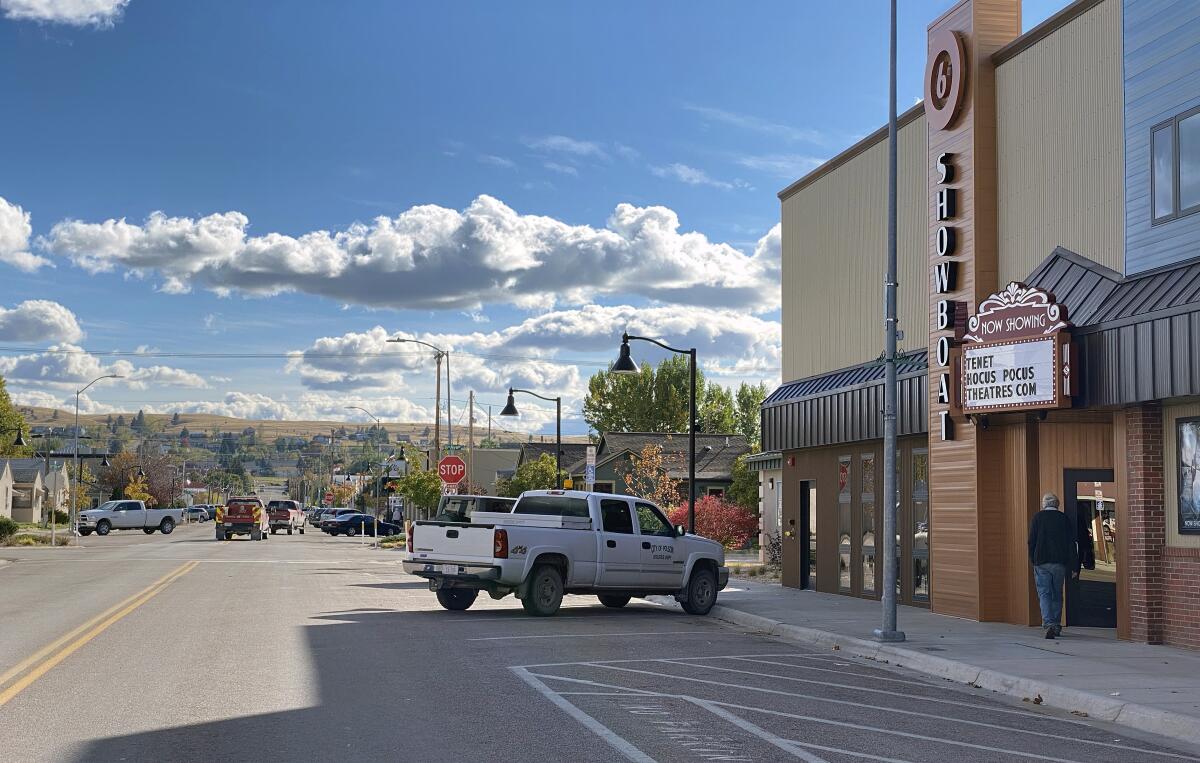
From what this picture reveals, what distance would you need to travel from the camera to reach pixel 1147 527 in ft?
51.7

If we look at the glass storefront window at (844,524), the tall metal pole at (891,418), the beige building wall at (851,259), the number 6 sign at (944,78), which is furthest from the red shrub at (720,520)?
the tall metal pole at (891,418)

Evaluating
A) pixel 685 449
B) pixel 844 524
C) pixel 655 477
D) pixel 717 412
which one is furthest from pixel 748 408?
pixel 844 524

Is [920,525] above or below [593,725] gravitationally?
above

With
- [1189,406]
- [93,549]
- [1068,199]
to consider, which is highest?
[1068,199]

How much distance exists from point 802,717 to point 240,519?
5333 cm

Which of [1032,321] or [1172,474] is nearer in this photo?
[1172,474]

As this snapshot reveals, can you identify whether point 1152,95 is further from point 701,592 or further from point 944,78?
point 701,592

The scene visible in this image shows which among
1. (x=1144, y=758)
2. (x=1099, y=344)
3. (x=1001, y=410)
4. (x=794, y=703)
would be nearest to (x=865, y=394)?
(x=1001, y=410)

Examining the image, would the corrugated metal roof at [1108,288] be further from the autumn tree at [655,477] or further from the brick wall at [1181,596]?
the autumn tree at [655,477]

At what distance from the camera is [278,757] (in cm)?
816

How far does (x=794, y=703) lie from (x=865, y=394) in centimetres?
1194

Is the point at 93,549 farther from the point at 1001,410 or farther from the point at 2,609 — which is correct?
the point at 1001,410

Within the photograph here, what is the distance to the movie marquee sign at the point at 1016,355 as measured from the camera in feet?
54.0

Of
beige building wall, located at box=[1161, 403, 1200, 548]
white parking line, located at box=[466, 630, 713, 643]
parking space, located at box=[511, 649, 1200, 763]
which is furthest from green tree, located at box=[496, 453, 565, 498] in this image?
parking space, located at box=[511, 649, 1200, 763]
